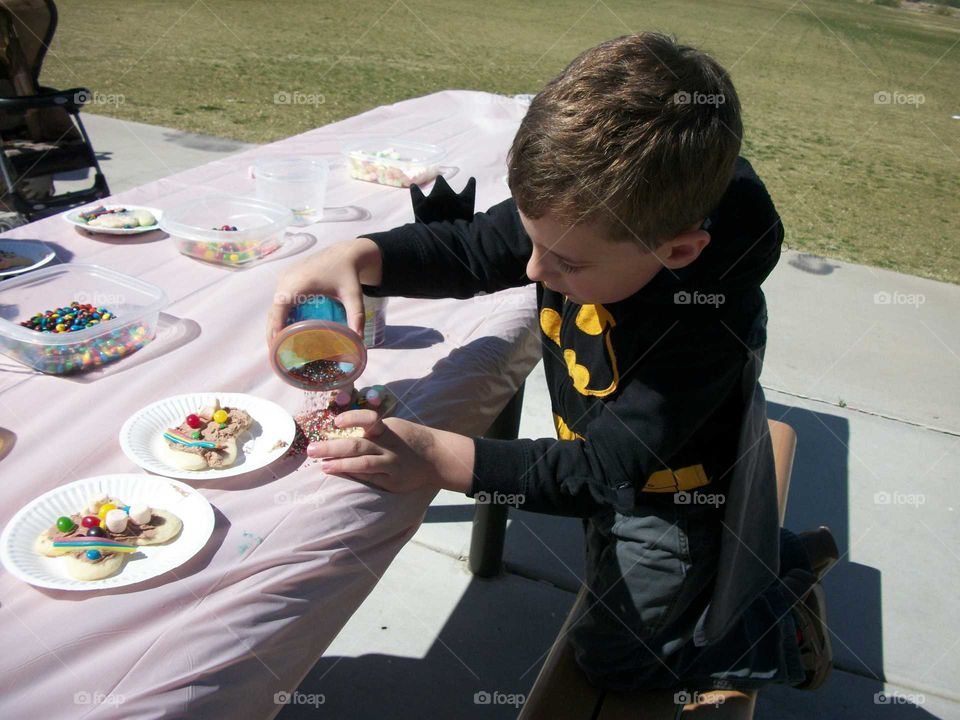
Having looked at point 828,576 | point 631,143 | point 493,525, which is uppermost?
point 631,143

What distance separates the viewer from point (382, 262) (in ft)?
5.15

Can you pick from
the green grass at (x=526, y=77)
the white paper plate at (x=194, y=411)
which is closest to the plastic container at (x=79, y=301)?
the white paper plate at (x=194, y=411)

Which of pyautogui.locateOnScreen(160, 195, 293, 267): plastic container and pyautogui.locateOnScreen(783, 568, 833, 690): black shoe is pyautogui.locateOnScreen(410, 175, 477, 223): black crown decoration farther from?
pyautogui.locateOnScreen(783, 568, 833, 690): black shoe

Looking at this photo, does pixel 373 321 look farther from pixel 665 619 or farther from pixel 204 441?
pixel 665 619

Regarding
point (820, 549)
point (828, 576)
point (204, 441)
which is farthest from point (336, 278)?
point (828, 576)

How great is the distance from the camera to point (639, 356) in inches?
52.8

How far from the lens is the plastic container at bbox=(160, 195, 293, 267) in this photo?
181cm

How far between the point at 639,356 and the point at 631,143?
1.24ft

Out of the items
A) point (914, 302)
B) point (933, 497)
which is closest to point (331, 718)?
point (933, 497)

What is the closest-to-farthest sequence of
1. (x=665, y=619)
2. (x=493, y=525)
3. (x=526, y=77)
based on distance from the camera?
1. (x=665, y=619)
2. (x=493, y=525)
3. (x=526, y=77)

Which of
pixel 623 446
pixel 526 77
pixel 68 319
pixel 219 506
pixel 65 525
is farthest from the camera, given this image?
A: pixel 526 77

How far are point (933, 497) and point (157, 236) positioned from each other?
9.36ft

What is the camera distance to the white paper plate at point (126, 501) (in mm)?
960

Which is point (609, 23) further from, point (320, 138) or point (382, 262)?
point (382, 262)
